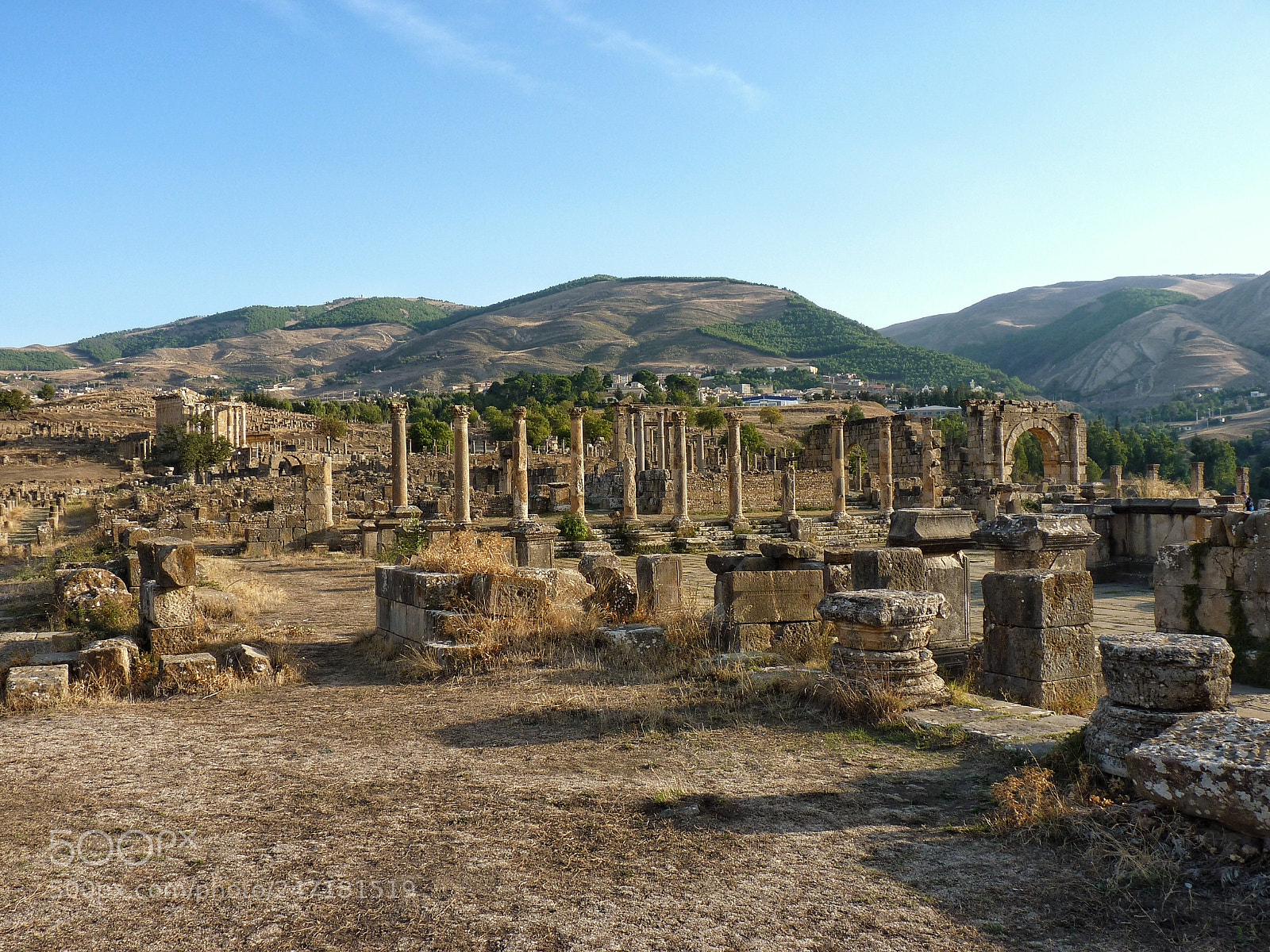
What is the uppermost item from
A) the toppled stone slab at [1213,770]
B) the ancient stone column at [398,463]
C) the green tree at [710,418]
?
the green tree at [710,418]

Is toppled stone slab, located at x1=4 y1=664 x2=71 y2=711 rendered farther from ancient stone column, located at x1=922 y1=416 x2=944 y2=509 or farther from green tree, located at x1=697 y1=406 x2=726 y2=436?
green tree, located at x1=697 y1=406 x2=726 y2=436

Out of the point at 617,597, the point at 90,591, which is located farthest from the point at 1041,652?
the point at 90,591

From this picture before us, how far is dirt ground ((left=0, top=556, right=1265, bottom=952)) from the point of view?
3.44 meters

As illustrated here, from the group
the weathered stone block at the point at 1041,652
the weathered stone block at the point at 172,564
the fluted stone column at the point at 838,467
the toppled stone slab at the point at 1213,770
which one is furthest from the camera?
the fluted stone column at the point at 838,467

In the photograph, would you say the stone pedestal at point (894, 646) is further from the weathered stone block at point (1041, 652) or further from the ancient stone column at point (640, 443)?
the ancient stone column at point (640, 443)

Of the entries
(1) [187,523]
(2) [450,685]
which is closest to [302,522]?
(1) [187,523]

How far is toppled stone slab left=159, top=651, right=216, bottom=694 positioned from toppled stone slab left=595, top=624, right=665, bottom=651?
11.0ft

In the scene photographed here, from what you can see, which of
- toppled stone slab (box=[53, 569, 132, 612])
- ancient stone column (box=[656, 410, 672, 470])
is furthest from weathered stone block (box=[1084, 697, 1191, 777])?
ancient stone column (box=[656, 410, 672, 470])

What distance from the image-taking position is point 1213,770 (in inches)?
149

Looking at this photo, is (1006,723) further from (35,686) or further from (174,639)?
(174,639)

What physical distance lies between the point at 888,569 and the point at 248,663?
Result: 548cm

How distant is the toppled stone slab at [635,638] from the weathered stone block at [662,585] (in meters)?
1.22

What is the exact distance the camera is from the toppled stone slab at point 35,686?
7207 millimetres

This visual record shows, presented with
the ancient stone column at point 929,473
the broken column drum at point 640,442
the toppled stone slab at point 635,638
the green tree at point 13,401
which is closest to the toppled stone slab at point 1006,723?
the toppled stone slab at point 635,638
